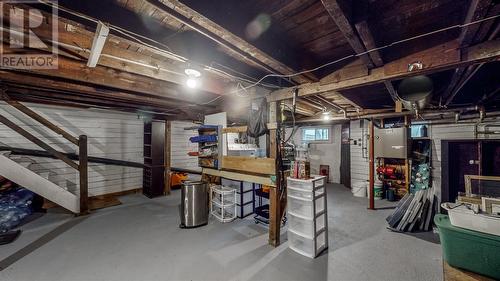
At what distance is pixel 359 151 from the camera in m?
6.46

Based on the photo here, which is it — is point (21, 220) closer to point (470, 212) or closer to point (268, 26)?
point (268, 26)

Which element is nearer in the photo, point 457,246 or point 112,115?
point 457,246

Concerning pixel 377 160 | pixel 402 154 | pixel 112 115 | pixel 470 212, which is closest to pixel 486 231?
pixel 470 212

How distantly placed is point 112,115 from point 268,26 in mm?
5675

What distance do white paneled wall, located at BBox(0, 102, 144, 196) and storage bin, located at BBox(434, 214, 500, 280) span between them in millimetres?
6699

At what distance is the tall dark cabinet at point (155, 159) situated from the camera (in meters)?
5.59

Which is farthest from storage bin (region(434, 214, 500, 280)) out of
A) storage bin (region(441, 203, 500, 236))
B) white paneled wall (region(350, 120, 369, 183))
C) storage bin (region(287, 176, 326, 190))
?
white paneled wall (region(350, 120, 369, 183))

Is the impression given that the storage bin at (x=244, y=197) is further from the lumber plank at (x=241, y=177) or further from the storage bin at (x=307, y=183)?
the storage bin at (x=307, y=183)

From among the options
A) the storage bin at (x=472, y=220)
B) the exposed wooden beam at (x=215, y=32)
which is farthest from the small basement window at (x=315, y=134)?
the storage bin at (x=472, y=220)

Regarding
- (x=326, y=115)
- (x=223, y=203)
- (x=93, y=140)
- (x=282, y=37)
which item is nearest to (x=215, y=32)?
(x=282, y=37)

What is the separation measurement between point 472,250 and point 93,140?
6984mm

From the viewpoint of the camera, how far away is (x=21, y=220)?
364 centimetres

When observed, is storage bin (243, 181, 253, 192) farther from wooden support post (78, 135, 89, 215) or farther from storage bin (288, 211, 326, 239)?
wooden support post (78, 135, 89, 215)

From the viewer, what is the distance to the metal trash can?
356 cm
